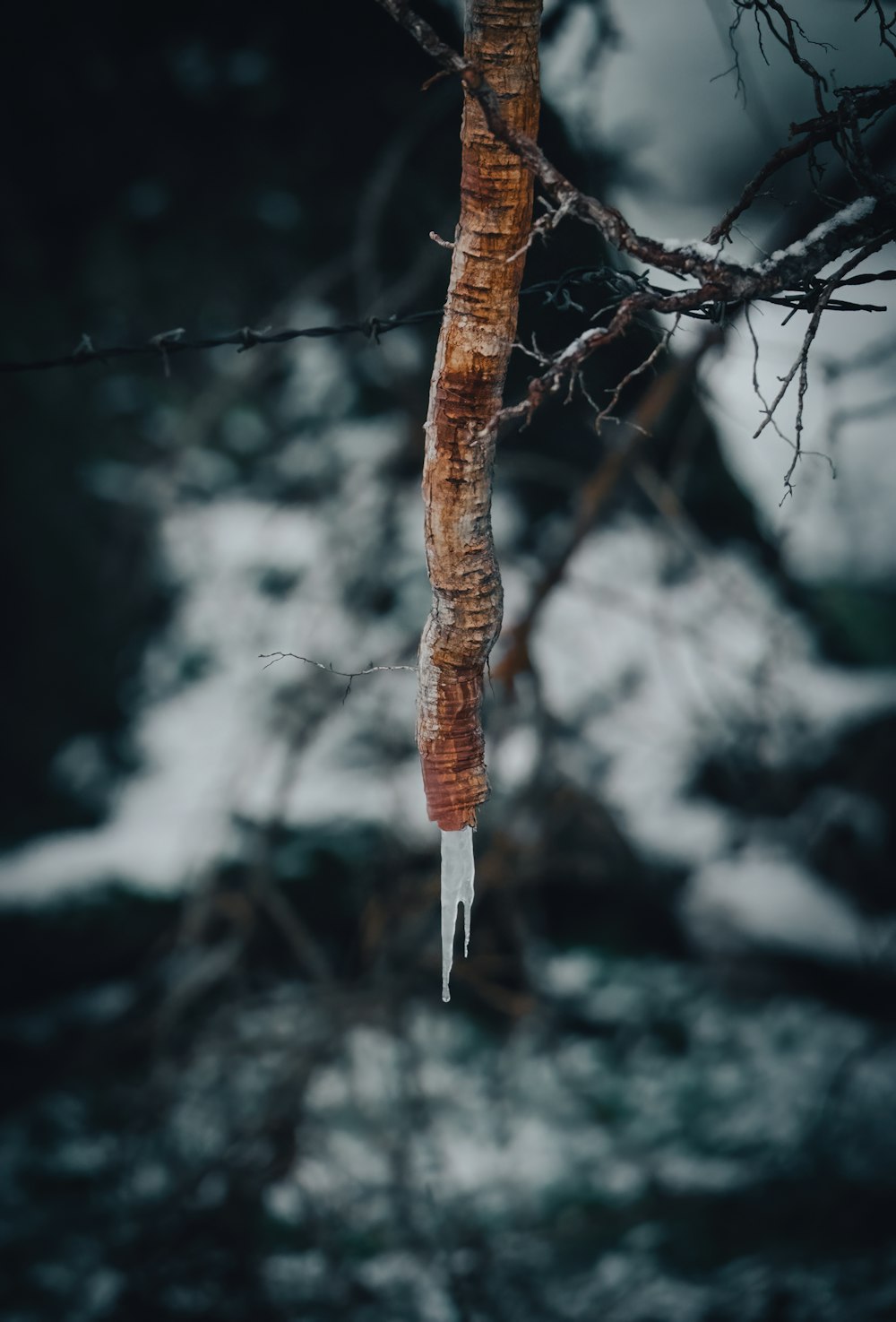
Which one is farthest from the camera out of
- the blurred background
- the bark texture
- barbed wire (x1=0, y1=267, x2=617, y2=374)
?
the blurred background

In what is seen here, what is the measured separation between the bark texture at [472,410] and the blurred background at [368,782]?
1.61 m

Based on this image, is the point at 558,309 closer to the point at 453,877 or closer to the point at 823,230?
the point at 823,230

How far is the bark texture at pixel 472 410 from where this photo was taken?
2.27ft

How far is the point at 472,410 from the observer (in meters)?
0.74

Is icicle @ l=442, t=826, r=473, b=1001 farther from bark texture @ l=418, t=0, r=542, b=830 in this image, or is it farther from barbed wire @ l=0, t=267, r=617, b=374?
barbed wire @ l=0, t=267, r=617, b=374

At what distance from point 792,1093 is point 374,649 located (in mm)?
2116

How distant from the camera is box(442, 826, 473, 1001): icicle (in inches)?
32.5

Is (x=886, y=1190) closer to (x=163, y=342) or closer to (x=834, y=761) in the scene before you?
(x=834, y=761)

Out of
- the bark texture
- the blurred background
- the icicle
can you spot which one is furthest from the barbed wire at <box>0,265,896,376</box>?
the blurred background

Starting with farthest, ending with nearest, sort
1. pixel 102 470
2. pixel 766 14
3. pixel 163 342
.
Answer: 1. pixel 102 470
2. pixel 163 342
3. pixel 766 14

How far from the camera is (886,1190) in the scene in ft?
8.89

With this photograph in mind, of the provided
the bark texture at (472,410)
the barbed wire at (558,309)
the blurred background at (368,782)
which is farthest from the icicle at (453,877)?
the blurred background at (368,782)

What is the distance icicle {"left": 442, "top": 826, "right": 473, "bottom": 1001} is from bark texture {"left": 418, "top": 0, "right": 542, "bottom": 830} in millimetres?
36

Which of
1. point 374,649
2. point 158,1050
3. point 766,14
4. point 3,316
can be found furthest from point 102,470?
point 766,14
